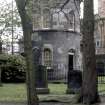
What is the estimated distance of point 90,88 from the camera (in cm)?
1822

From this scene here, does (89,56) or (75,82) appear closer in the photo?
(89,56)

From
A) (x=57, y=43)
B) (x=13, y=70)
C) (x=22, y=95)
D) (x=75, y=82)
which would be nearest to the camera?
(x=22, y=95)

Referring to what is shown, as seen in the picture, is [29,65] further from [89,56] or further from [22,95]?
[22,95]

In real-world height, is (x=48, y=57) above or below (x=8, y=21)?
below

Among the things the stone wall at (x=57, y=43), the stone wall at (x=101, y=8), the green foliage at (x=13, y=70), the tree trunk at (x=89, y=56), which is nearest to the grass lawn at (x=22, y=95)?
the tree trunk at (x=89, y=56)

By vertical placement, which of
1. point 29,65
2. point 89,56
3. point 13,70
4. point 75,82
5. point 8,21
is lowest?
point 75,82

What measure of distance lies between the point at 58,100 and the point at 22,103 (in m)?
1.59

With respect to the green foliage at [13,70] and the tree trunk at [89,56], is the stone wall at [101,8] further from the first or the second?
the tree trunk at [89,56]

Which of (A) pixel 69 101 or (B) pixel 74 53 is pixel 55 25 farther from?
(A) pixel 69 101

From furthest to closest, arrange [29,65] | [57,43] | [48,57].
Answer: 1. [48,57]
2. [57,43]
3. [29,65]

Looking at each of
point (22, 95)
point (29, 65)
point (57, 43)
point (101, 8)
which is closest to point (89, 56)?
point (29, 65)

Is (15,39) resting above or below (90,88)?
above

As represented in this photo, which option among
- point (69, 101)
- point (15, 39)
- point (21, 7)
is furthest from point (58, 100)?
point (15, 39)

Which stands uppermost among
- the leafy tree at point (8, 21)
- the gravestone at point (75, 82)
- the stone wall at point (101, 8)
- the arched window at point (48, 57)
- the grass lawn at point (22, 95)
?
the stone wall at point (101, 8)
